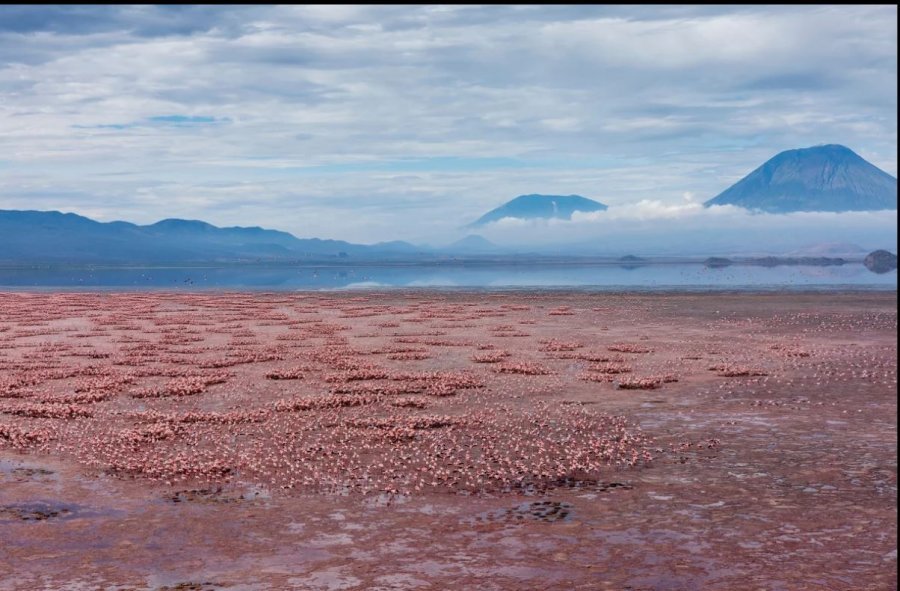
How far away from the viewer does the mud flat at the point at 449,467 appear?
1233 cm

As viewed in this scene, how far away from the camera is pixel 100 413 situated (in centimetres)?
2406

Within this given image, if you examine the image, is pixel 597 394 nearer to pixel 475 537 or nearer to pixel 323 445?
pixel 323 445

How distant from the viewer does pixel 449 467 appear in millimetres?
17859

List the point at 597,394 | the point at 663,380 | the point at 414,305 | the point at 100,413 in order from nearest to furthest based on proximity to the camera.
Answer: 1. the point at 100,413
2. the point at 597,394
3. the point at 663,380
4. the point at 414,305

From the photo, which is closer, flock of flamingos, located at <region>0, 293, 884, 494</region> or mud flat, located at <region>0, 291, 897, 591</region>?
mud flat, located at <region>0, 291, 897, 591</region>

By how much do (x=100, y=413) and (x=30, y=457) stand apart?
5146mm

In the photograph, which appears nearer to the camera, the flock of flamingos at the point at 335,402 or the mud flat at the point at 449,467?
the mud flat at the point at 449,467

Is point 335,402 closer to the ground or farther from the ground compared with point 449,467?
farther from the ground

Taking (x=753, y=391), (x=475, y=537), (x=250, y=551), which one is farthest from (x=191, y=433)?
(x=753, y=391)

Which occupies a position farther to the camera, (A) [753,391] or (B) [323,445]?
(A) [753,391]

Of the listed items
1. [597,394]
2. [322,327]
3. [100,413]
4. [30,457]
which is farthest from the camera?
[322,327]

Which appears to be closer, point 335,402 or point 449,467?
point 449,467

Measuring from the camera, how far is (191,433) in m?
21.2

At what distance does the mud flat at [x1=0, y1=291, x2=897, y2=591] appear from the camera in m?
12.3
